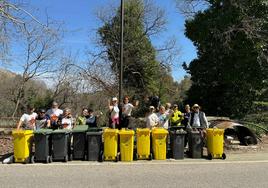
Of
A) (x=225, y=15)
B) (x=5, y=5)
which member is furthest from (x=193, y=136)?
(x=225, y=15)

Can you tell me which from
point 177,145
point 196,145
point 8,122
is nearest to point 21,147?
point 177,145

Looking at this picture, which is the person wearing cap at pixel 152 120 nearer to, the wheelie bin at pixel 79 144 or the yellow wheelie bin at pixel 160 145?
the yellow wheelie bin at pixel 160 145

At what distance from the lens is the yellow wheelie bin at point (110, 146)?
41.5ft

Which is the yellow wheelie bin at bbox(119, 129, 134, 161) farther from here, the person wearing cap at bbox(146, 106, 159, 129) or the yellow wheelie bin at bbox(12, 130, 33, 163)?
the yellow wheelie bin at bbox(12, 130, 33, 163)

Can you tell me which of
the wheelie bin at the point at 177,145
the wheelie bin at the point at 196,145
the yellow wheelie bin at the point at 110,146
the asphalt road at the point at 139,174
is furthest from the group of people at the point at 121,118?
the asphalt road at the point at 139,174

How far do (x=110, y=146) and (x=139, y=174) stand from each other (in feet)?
8.32

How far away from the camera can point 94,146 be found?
12781mm

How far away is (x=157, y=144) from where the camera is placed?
12898mm

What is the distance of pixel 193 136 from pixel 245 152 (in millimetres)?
2520

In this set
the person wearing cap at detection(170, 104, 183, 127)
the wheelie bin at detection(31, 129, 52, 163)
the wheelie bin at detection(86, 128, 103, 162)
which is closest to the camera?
the wheelie bin at detection(31, 129, 52, 163)

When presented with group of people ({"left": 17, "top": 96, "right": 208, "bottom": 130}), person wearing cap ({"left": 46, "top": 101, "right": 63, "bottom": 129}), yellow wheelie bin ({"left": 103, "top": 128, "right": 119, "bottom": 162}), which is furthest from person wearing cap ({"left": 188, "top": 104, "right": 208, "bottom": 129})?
person wearing cap ({"left": 46, "top": 101, "right": 63, "bottom": 129})

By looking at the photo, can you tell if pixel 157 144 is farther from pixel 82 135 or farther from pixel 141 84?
pixel 141 84

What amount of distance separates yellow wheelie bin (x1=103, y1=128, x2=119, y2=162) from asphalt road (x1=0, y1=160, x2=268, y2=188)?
0.46 meters

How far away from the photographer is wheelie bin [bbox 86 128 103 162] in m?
12.7
